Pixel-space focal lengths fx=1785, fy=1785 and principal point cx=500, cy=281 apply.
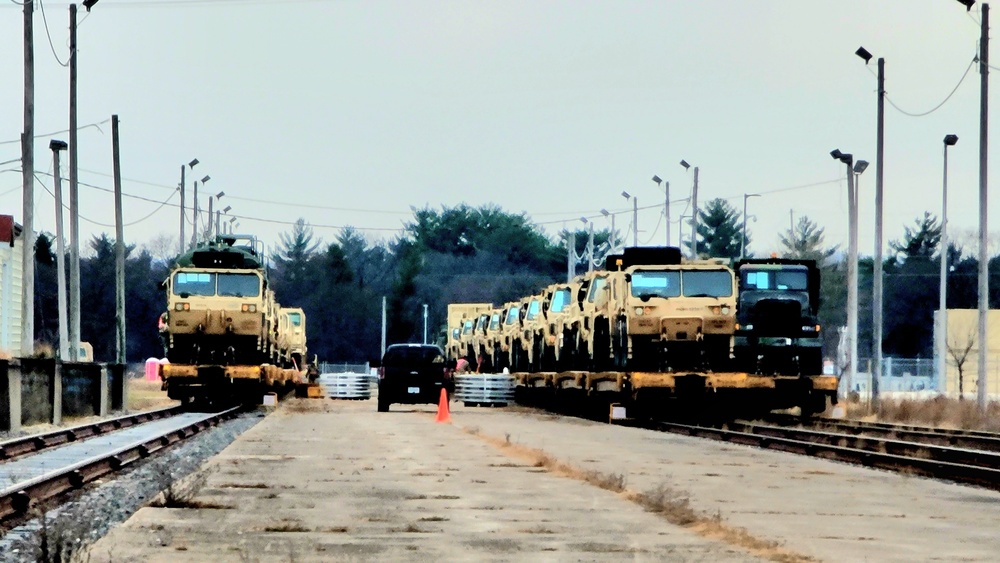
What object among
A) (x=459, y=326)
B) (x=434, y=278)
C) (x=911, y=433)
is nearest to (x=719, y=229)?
(x=434, y=278)

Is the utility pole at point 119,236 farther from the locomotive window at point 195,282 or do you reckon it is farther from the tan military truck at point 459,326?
the tan military truck at point 459,326

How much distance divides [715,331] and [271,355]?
16778 millimetres

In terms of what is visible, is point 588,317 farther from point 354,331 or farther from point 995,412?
point 354,331

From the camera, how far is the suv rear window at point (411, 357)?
46.1 meters

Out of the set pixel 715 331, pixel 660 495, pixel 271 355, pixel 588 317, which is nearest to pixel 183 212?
pixel 271 355

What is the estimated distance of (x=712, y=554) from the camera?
1225cm

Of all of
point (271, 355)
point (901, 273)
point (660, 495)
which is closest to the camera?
point (660, 495)

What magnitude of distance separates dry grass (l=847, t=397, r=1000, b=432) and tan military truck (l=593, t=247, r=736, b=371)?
589 cm

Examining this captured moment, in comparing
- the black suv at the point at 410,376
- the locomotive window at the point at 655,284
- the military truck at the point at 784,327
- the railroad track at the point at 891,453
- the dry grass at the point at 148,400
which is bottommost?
the dry grass at the point at 148,400

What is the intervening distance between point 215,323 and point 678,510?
31092 mm

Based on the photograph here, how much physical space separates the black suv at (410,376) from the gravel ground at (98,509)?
52.0ft

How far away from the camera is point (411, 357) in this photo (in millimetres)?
46094

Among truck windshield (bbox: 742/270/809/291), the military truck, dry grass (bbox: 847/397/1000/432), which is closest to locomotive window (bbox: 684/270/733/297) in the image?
the military truck

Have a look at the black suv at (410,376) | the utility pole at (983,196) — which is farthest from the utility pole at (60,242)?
the utility pole at (983,196)
